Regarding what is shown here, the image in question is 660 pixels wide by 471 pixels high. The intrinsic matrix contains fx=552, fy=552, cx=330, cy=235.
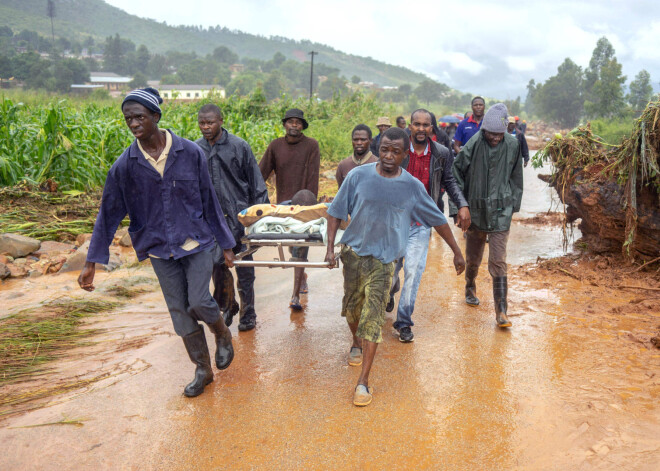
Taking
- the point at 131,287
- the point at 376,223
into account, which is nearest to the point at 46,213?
the point at 131,287

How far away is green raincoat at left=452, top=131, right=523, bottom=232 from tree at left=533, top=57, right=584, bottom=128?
74.8 m

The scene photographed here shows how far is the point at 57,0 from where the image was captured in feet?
532

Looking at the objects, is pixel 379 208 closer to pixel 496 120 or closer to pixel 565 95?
pixel 496 120

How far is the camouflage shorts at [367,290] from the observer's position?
3.81 meters

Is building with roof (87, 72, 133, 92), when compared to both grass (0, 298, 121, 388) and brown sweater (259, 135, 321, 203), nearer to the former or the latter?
brown sweater (259, 135, 321, 203)

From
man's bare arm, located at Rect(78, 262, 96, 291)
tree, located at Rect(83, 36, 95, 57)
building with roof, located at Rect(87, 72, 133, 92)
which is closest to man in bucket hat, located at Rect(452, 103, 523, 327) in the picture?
man's bare arm, located at Rect(78, 262, 96, 291)

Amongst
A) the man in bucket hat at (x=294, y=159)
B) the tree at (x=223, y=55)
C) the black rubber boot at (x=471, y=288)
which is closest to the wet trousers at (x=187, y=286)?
the man in bucket hat at (x=294, y=159)

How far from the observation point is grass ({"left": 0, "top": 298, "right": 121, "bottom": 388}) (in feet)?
13.5

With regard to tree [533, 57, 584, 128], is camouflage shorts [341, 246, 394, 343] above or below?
below

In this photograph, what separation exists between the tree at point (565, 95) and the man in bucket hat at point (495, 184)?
74854mm

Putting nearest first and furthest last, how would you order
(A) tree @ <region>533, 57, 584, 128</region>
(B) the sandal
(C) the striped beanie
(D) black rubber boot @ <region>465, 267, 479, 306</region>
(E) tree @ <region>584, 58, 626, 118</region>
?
(C) the striped beanie
(B) the sandal
(D) black rubber boot @ <region>465, 267, 479, 306</region>
(E) tree @ <region>584, 58, 626, 118</region>
(A) tree @ <region>533, 57, 584, 128</region>

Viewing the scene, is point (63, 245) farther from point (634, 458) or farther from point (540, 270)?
point (634, 458)

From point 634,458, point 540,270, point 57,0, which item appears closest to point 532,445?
point 634,458

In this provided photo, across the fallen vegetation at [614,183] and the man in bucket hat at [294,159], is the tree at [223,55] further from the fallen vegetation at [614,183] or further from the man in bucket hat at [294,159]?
the man in bucket hat at [294,159]
